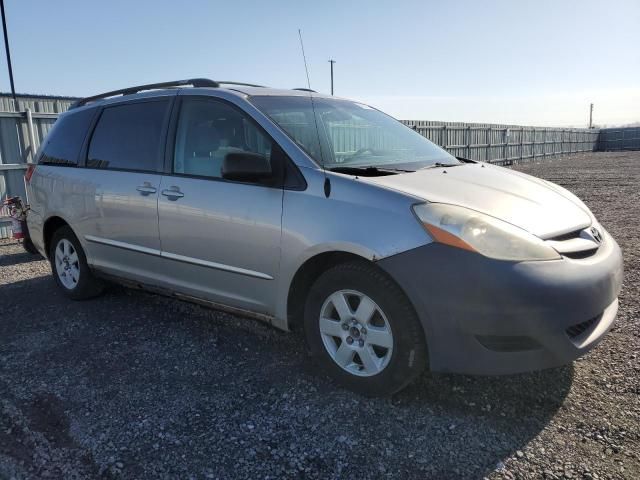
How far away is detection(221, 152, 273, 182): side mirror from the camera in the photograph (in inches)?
124

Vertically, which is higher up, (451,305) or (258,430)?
(451,305)

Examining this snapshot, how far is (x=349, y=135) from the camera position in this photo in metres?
4.25

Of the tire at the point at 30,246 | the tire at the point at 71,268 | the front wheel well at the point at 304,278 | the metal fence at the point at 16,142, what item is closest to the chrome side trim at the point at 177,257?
the front wheel well at the point at 304,278

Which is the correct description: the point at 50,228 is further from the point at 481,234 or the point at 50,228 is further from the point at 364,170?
the point at 481,234

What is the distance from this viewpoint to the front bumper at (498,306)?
247 centimetres

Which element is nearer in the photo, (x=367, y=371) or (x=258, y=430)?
(x=258, y=430)

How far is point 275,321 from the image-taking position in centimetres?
332

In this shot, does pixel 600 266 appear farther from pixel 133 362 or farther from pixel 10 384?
pixel 10 384

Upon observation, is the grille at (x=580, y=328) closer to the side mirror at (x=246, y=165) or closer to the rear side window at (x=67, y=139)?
the side mirror at (x=246, y=165)

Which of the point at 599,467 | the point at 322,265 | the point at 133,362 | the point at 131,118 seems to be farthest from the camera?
the point at 131,118

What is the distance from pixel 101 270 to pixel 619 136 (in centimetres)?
4536

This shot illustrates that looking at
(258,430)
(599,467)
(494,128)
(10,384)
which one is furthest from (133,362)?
(494,128)

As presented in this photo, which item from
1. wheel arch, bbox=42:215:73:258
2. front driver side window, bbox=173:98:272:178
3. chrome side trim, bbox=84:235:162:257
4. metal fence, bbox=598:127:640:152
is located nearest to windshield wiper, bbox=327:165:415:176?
front driver side window, bbox=173:98:272:178

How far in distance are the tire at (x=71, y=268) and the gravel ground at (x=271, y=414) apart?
2.48 ft
